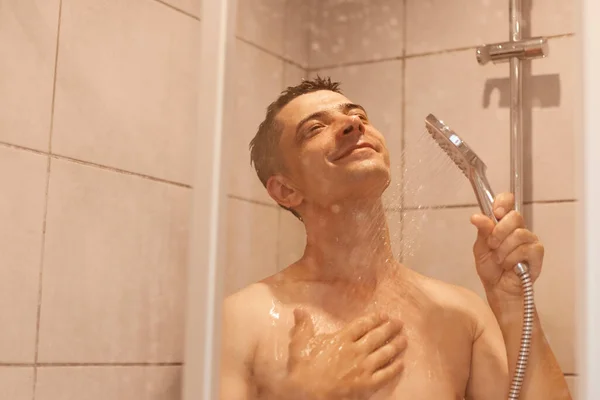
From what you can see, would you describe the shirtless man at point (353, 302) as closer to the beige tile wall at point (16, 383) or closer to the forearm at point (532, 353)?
the forearm at point (532, 353)

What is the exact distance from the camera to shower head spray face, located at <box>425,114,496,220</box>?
1.04 metres

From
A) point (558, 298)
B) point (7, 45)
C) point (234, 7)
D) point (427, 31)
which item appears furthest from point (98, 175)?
point (558, 298)

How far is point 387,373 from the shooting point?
98 centimetres

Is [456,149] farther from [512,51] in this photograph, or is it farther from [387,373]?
[387,373]

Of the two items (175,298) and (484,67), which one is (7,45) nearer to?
(175,298)

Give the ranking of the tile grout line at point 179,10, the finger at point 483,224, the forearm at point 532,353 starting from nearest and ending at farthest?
the forearm at point 532,353 < the finger at point 483,224 < the tile grout line at point 179,10

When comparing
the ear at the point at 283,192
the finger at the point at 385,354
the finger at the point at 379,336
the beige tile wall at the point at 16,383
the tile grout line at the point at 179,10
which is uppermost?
the tile grout line at the point at 179,10

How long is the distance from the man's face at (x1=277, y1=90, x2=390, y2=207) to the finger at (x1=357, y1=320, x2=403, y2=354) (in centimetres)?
18

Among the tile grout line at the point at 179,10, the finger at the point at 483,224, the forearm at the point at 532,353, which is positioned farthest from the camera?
the tile grout line at the point at 179,10

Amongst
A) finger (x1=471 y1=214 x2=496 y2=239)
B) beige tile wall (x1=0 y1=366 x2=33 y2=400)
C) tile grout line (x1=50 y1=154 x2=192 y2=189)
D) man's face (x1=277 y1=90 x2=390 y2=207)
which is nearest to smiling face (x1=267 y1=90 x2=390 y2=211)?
man's face (x1=277 y1=90 x2=390 y2=207)

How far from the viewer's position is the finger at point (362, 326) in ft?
3.25

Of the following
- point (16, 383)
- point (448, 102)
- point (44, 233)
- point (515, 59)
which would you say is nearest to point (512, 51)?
point (515, 59)

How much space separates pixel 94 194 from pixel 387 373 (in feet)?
1.62

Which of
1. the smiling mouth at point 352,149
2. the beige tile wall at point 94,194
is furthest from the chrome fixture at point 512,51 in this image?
the beige tile wall at point 94,194
